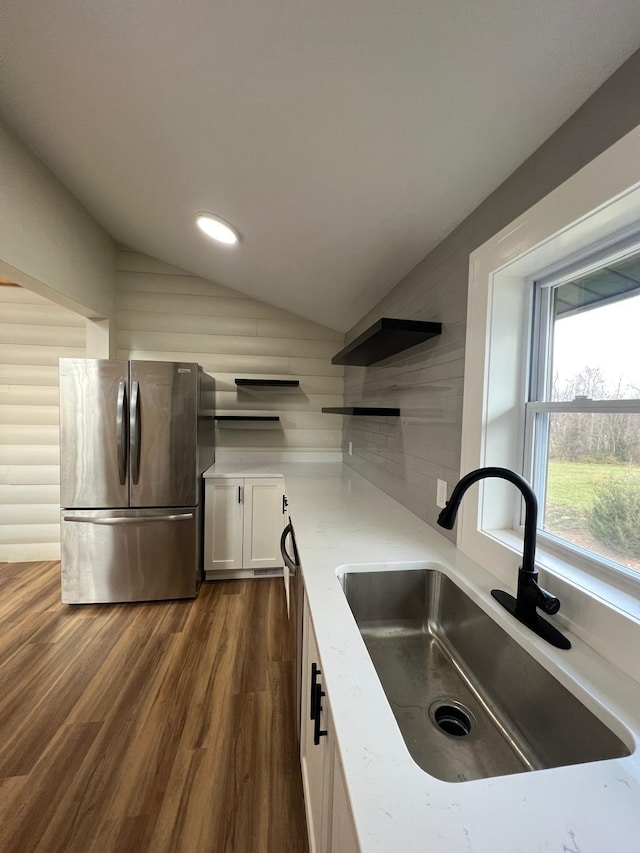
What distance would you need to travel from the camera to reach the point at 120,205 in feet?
7.70

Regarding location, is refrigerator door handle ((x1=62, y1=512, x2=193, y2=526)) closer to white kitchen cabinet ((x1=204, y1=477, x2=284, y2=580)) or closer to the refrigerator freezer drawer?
the refrigerator freezer drawer

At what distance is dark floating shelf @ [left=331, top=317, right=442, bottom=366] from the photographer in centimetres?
148

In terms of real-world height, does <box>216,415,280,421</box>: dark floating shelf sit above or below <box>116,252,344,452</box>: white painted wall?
below

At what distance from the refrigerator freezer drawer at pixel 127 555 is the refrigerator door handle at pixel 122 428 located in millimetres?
321

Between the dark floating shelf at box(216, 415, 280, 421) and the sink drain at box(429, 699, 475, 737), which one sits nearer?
the sink drain at box(429, 699, 475, 737)

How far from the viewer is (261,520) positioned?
9.25 feet

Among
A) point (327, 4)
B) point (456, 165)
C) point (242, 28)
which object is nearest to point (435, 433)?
point (456, 165)

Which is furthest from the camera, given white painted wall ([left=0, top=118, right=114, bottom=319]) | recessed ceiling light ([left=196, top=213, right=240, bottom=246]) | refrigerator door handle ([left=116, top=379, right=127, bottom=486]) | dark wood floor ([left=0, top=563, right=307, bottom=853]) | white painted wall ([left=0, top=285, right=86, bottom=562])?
white painted wall ([left=0, top=285, right=86, bottom=562])

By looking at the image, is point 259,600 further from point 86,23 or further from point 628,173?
point 86,23

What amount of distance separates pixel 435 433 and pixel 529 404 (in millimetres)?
449

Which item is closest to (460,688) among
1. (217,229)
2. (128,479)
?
(128,479)

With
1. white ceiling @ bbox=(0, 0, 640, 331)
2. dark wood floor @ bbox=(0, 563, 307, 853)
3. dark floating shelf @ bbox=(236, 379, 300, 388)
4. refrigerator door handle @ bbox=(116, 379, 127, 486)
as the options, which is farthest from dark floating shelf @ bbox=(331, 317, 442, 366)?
dark wood floor @ bbox=(0, 563, 307, 853)

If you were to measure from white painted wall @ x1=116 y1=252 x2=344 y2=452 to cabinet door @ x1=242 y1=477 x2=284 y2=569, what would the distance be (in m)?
0.68

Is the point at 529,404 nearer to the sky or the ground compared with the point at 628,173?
nearer to the ground
